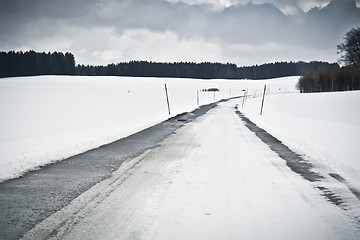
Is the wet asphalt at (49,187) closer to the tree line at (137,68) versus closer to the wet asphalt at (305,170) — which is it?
the wet asphalt at (305,170)

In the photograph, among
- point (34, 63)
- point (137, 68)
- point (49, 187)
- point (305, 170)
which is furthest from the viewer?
point (137, 68)

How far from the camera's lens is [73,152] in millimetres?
7805

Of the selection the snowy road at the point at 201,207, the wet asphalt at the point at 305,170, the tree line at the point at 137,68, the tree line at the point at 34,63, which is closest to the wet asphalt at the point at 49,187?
the snowy road at the point at 201,207

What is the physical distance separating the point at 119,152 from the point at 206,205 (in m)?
4.48

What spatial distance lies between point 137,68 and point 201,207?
151 m

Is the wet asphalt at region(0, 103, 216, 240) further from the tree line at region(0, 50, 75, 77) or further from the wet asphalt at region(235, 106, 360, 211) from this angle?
the tree line at region(0, 50, 75, 77)

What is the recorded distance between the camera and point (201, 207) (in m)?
3.85

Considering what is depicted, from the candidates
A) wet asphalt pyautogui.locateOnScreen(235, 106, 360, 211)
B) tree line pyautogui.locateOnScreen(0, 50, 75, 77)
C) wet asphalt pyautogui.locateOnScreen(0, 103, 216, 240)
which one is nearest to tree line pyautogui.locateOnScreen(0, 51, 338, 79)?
tree line pyautogui.locateOnScreen(0, 50, 75, 77)

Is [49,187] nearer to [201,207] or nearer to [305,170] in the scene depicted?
[201,207]

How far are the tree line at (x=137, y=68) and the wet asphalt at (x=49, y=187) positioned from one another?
75060 millimetres

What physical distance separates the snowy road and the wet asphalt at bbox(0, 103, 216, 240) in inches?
7.9

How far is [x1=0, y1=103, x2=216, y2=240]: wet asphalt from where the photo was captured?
3.43 meters

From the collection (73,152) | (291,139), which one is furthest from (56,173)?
(291,139)

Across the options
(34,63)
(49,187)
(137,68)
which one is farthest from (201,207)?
(137,68)
